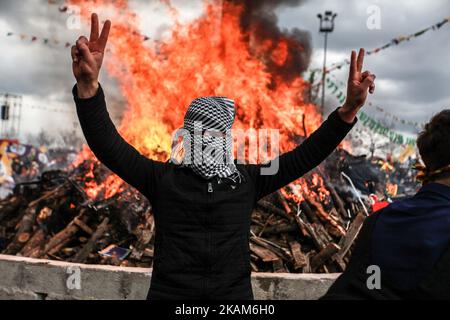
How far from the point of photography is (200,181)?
2.57 metres

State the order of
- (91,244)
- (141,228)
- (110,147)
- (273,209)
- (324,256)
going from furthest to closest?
(273,209)
(141,228)
(91,244)
(324,256)
(110,147)

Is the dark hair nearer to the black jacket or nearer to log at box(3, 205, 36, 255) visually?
the black jacket

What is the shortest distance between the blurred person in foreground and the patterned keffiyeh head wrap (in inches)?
36.8

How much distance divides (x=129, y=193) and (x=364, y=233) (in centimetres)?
659

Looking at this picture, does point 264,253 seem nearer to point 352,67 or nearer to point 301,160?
point 301,160

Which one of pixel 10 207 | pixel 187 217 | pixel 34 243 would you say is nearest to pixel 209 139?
pixel 187 217

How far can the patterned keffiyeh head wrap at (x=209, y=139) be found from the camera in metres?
2.56

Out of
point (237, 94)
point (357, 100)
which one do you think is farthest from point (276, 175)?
point (237, 94)

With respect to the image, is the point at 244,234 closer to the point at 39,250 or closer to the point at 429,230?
the point at 429,230

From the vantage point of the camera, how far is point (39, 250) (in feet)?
23.7

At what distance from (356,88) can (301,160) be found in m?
0.57

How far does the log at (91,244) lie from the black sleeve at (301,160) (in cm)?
501
